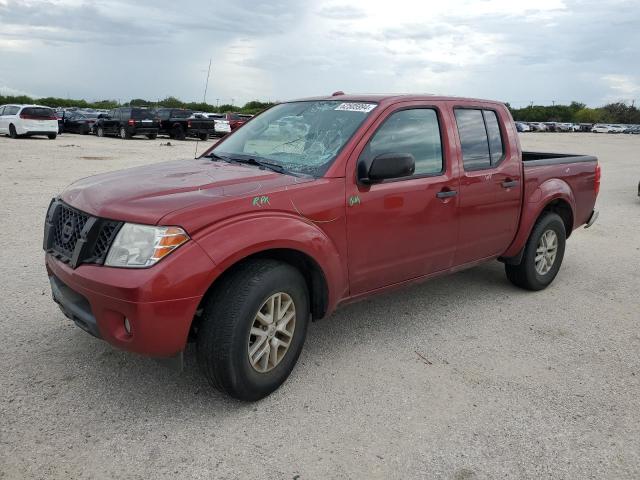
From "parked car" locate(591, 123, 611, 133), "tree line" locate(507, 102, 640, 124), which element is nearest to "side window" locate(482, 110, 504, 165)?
"parked car" locate(591, 123, 611, 133)

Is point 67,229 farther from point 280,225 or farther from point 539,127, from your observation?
point 539,127

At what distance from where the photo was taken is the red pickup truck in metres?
2.85

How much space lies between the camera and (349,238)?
11.8 feet

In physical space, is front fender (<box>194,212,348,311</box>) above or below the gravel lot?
above

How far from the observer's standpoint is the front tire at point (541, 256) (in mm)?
5254

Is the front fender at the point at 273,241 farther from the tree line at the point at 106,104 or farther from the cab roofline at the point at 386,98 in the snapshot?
the tree line at the point at 106,104

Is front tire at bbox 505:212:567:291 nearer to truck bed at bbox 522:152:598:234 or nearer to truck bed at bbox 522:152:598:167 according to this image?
truck bed at bbox 522:152:598:234

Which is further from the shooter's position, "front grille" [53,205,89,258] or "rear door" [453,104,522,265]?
"rear door" [453,104,522,265]

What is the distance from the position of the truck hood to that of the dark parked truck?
24208 millimetres

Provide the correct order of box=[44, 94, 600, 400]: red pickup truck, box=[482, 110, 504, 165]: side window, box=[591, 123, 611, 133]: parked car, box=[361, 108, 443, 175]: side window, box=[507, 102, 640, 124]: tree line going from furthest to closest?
1. box=[507, 102, 640, 124]: tree line
2. box=[591, 123, 611, 133]: parked car
3. box=[482, 110, 504, 165]: side window
4. box=[361, 108, 443, 175]: side window
5. box=[44, 94, 600, 400]: red pickup truck

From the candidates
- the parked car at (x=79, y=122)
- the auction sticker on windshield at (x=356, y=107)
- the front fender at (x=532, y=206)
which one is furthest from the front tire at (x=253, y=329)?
the parked car at (x=79, y=122)

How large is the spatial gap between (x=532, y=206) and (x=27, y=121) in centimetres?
2448

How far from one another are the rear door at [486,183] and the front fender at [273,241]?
4.56 ft

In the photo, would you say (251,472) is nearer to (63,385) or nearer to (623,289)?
(63,385)
